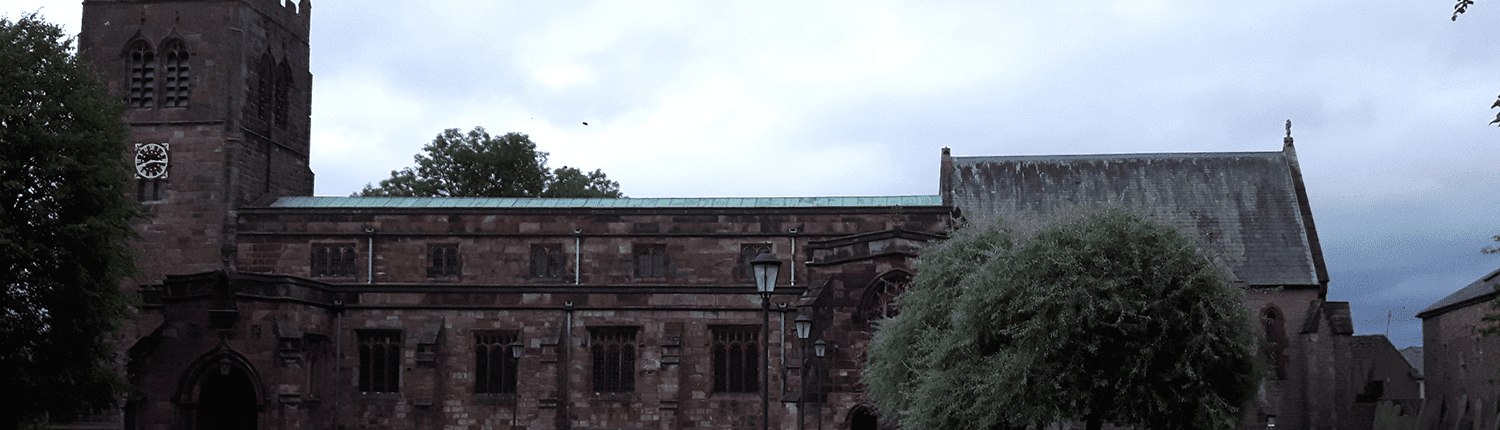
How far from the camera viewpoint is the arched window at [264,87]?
4678 centimetres

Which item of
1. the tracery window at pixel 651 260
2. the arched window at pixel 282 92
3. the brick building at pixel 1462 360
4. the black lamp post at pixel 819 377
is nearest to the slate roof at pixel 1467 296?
the brick building at pixel 1462 360

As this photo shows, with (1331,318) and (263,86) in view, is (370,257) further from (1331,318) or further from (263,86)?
(1331,318)

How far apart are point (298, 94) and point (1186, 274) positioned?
35.6 metres

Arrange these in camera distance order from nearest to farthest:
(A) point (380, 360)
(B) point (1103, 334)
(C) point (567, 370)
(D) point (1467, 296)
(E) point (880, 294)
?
(B) point (1103, 334)
(E) point (880, 294)
(C) point (567, 370)
(A) point (380, 360)
(D) point (1467, 296)

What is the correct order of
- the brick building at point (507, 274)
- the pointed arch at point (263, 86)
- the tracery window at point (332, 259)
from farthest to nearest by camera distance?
the pointed arch at point (263, 86), the tracery window at point (332, 259), the brick building at point (507, 274)

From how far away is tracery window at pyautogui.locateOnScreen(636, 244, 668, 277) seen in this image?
45.9 meters

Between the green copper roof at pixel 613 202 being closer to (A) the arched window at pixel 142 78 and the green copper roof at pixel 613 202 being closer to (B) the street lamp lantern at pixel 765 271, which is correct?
(A) the arched window at pixel 142 78

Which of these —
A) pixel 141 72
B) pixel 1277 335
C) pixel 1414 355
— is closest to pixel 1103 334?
pixel 1277 335

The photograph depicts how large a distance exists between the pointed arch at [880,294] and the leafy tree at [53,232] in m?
19.8

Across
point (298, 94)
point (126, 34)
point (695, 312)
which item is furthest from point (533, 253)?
point (126, 34)

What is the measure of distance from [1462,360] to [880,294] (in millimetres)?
23089

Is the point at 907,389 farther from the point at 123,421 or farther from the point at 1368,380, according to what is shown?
the point at 1368,380

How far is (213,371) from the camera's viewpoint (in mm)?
38062

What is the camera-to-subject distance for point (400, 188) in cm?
6103
